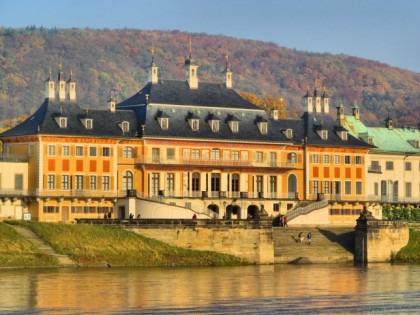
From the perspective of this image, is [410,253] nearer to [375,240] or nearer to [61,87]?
[375,240]

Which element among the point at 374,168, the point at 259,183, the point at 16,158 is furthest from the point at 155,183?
the point at 374,168

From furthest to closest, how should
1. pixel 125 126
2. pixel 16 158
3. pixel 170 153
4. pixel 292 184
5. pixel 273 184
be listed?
pixel 292 184 < pixel 273 184 < pixel 170 153 < pixel 125 126 < pixel 16 158

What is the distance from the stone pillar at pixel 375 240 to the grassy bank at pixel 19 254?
72.7 feet

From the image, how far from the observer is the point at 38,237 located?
316ft

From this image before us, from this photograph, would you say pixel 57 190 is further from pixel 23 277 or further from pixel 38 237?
pixel 23 277

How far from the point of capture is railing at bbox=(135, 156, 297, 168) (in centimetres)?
11775

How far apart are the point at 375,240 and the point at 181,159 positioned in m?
18.7

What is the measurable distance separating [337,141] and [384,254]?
22320mm

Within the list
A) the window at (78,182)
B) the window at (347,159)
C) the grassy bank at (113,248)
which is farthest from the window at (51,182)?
the window at (347,159)

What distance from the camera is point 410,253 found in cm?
Result: 10775

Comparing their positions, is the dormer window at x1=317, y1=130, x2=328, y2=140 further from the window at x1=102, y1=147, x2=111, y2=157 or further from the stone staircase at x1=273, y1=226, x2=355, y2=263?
the window at x1=102, y1=147, x2=111, y2=157

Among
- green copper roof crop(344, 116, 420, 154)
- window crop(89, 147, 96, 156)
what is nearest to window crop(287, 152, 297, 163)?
green copper roof crop(344, 116, 420, 154)

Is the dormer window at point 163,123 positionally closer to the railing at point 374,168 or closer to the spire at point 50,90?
the spire at point 50,90

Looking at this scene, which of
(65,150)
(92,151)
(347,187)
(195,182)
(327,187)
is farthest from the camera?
(347,187)
